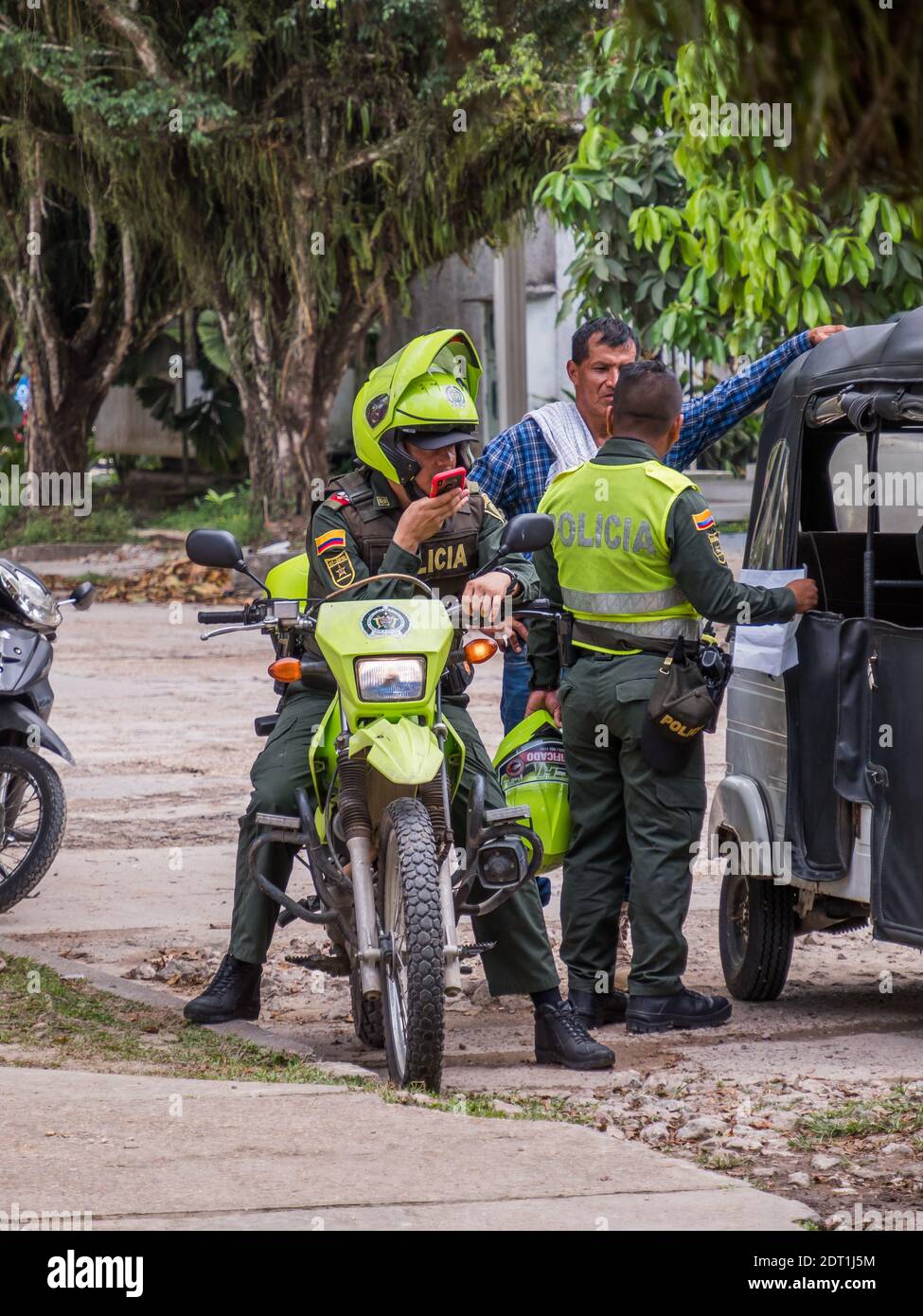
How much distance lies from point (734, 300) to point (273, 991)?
545 cm

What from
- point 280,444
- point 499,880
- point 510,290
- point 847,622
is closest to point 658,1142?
point 499,880

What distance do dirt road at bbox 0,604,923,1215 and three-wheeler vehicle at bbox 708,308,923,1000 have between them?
379 millimetres

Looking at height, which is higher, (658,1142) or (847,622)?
(847,622)

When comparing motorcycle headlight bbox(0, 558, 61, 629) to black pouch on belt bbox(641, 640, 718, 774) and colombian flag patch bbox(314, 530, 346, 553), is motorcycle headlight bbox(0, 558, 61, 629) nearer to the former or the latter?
colombian flag patch bbox(314, 530, 346, 553)

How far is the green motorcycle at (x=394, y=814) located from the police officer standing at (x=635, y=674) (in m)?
0.55

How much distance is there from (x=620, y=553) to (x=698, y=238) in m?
6.39

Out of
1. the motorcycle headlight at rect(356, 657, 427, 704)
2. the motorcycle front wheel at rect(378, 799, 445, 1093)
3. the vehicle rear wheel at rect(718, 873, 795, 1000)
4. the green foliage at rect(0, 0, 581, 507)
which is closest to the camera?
the motorcycle front wheel at rect(378, 799, 445, 1093)

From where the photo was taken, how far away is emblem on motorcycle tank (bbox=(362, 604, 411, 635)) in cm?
480

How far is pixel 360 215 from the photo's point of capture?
2141 centimetres

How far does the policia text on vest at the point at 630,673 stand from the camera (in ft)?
18.4

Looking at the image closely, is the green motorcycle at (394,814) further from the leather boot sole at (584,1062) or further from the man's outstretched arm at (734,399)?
the man's outstretched arm at (734,399)

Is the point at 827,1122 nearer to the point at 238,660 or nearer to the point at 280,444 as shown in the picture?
the point at 238,660

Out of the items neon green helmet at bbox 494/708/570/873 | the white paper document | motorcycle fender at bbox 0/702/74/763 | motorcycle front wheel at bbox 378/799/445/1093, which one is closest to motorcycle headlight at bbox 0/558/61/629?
motorcycle fender at bbox 0/702/74/763

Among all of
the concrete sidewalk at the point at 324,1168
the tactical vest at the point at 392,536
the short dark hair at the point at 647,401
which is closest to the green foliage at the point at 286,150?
the short dark hair at the point at 647,401
